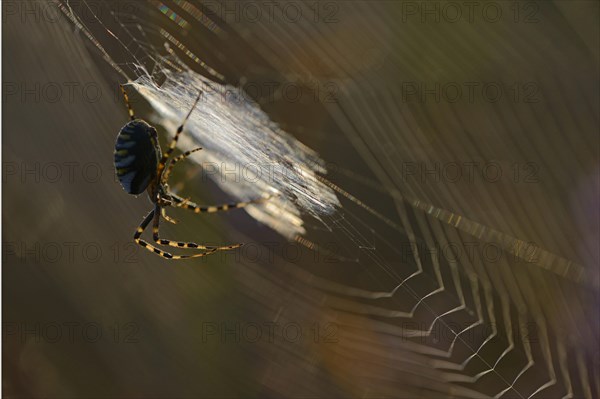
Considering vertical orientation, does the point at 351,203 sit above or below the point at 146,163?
above

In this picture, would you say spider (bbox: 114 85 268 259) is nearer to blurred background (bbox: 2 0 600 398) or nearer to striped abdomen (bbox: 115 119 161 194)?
striped abdomen (bbox: 115 119 161 194)

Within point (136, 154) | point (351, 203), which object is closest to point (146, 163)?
point (136, 154)

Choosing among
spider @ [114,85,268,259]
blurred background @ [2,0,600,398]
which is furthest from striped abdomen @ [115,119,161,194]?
blurred background @ [2,0,600,398]

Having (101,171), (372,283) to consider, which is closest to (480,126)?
(372,283)

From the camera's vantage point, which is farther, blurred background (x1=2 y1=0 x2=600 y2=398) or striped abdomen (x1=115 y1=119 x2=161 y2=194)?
blurred background (x1=2 y1=0 x2=600 y2=398)

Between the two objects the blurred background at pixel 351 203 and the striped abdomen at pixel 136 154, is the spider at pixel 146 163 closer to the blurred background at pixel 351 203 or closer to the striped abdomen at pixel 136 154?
the striped abdomen at pixel 136 154

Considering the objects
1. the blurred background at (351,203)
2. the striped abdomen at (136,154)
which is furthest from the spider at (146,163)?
the blurred background at (351,203)

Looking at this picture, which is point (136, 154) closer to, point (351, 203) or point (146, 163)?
point (146, 163)
